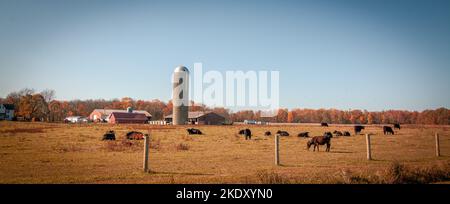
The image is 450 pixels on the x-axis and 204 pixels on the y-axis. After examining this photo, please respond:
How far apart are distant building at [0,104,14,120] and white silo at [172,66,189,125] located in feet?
170

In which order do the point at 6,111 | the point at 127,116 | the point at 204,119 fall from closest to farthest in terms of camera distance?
the point at 204,119
the point at 127,116
the point at 6,111

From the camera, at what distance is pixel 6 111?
99.5 metres

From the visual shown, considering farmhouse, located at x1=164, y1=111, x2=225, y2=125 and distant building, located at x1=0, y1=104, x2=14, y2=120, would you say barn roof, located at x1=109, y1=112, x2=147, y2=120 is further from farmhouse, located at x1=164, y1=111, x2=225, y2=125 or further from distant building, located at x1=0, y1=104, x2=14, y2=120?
distant building, located at x1=0, y1=104, x2=14, y2=120

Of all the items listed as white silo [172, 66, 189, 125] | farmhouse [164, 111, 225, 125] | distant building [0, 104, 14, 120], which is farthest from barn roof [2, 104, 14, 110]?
white silo [172, 66, 189, 125]

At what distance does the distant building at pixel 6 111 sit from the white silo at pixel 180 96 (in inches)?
2039

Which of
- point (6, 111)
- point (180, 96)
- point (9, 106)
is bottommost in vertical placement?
point (6, 111)

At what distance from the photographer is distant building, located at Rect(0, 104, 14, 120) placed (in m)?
97.4

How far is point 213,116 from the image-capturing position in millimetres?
95688

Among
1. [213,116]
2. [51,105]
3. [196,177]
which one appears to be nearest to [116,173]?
[196,177]

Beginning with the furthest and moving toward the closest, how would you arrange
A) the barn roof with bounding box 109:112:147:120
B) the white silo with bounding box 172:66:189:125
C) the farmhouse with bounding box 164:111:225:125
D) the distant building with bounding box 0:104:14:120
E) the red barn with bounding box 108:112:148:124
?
the distant building with bounding box 0:104:14:120 → the barn roof with bounding box 109:112:147:120 → the red barn with bounding box 108:112:148:124 → the farmhouse with bounding box 164:111:225:125 → the white silo with bounding box 172:66:189:125

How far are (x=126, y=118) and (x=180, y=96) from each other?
76.4 ft

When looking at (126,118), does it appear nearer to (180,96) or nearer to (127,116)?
(127,116)

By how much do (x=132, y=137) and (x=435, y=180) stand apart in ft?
81.8

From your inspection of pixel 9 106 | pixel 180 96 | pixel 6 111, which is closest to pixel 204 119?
pixel 180 96
